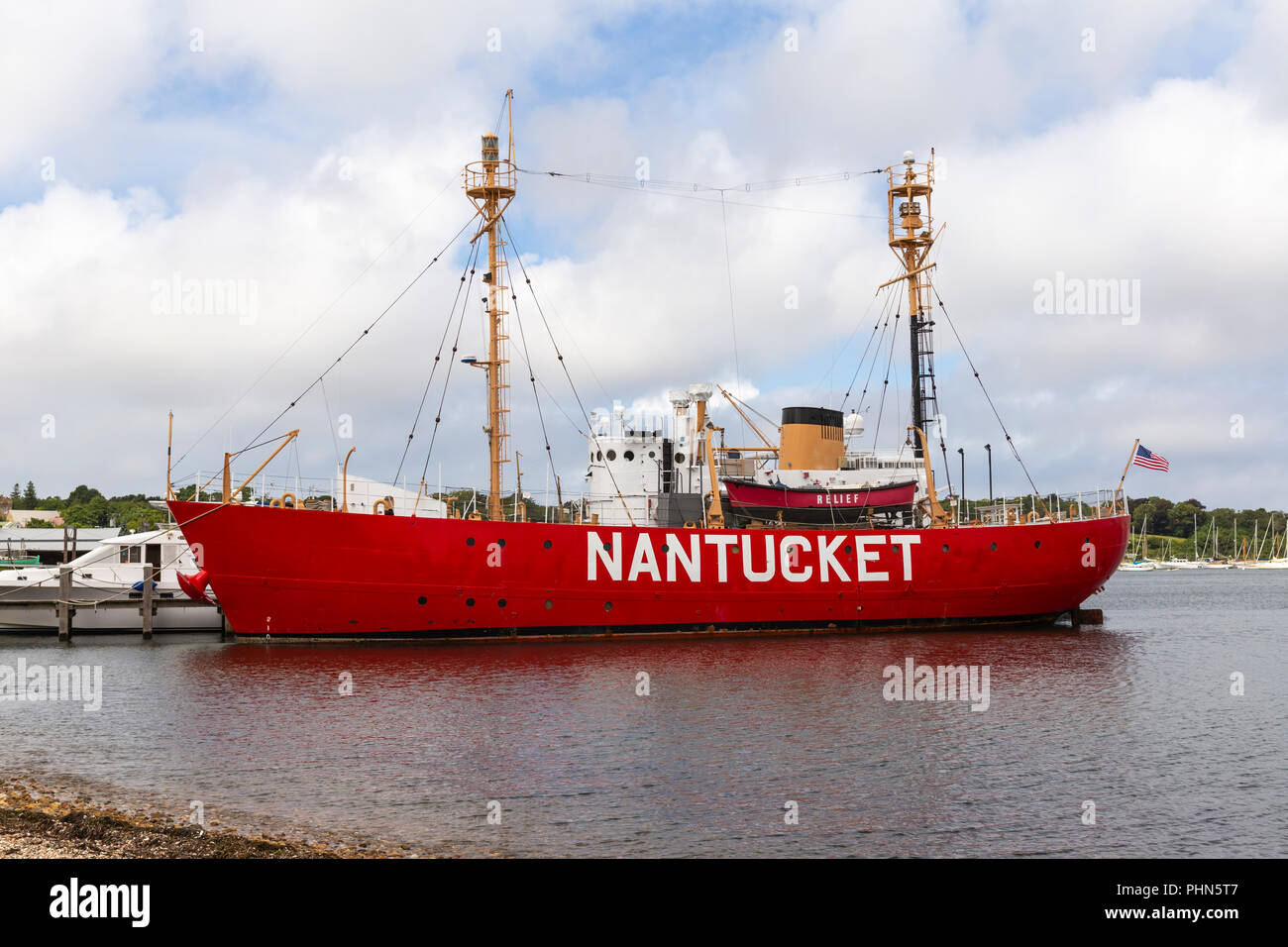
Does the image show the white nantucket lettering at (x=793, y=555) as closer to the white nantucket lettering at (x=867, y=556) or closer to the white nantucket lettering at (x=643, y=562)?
the white nantucket lettering at (x=867, y=556)

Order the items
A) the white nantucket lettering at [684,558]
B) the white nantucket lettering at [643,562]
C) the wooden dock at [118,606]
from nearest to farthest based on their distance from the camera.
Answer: the white nantucket lettering at [643,562]
the white nantucket lettering at [684,558]
the wooden dock at [118,606]

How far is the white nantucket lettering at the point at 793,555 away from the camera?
90.7 ft

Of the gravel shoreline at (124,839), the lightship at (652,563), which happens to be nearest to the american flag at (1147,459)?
the lightship at (652,563)

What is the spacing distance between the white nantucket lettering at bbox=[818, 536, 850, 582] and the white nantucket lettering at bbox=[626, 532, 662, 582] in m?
4.57

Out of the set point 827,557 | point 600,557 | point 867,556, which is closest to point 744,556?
point 827,557

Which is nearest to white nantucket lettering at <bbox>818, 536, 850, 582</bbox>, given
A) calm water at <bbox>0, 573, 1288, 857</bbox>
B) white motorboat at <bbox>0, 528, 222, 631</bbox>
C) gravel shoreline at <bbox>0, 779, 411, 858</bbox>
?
calm water at <bbox>0, 573, 1288, 857</bbox>

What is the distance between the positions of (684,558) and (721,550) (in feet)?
3.41

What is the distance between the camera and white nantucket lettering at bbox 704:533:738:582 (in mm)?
27031

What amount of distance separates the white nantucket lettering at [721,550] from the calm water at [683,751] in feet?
11.7

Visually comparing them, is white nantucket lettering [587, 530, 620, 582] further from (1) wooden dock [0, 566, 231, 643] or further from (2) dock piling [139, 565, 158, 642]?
(2) dock piling [139, 565, 158, 642]

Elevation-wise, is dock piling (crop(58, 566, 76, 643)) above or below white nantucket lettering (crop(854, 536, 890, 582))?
below

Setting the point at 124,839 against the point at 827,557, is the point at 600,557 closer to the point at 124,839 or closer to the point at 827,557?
the point at 827,557
